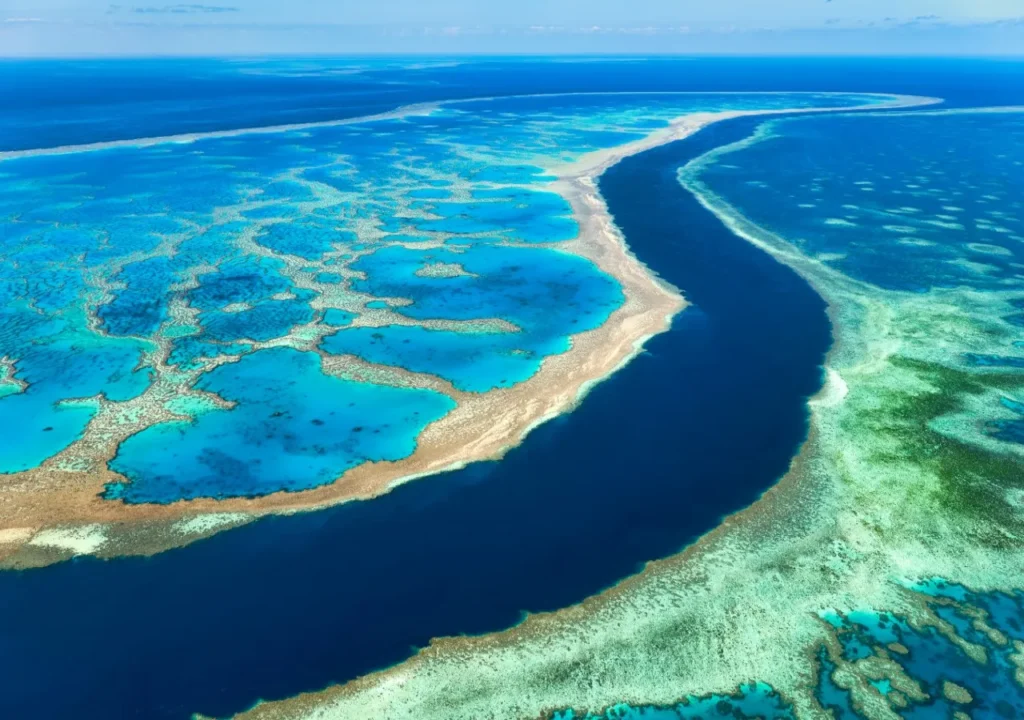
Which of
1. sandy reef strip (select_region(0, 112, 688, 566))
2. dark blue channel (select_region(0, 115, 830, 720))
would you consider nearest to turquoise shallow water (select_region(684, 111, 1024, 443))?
dark blue channel (select_region(0, 115, 830, 720))

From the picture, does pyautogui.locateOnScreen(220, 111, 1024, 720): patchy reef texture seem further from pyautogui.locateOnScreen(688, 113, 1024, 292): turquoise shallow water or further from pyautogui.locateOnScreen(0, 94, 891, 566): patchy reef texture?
pyautogui.locateOnScreen(688, 113, 1024, 292): turquoise shallow water

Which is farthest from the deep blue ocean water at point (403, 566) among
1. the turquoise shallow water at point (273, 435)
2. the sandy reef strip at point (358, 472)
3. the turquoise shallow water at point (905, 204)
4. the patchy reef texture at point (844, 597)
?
the turquoise shallow water at point (905, 204)

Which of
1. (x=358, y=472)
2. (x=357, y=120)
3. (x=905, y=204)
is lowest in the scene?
(x=358, y=472)

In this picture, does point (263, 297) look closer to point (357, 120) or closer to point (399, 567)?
point (399, 567)

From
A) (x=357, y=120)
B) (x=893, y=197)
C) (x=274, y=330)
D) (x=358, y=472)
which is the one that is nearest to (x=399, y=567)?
(x=358, y=472)

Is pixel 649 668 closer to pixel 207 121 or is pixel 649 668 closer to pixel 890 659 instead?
pixel 890 659

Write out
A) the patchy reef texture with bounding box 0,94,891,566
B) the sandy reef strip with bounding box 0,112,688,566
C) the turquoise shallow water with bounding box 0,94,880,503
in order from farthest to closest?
the turquoise shallow water with bounding box 0,94,880,503
the patchy reef texture with bounding box 0,94,891,566
the sandy reef strip with bounding box 0,112,688,566
